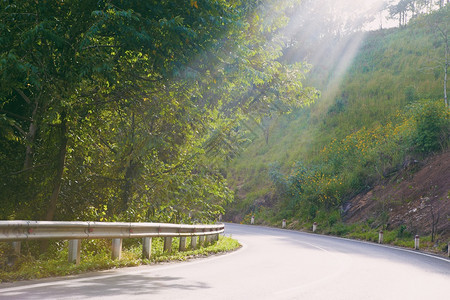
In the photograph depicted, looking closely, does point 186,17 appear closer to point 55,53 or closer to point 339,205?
point 55,53

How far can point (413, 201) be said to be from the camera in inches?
988

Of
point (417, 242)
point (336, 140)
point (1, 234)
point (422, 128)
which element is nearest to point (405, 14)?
point (336, 140)

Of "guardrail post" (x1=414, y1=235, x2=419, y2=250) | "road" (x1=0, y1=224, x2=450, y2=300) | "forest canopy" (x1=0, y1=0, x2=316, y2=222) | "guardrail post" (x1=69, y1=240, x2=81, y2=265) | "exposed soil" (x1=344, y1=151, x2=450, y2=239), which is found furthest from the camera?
"exposed soil" (x1=344, y1=151, x2=450, y2=239)

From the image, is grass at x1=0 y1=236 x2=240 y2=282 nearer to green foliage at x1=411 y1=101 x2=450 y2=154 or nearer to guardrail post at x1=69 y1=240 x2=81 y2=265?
guardrail post at x1=69 y1=240 x2=81 y2=265

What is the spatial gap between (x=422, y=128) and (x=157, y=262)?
2249cm

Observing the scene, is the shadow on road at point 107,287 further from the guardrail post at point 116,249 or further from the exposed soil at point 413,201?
the exposed soil at point 413,201

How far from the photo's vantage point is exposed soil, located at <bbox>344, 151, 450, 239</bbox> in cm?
2203

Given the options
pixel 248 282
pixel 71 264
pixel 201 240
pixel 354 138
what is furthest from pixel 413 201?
pixel 71 264

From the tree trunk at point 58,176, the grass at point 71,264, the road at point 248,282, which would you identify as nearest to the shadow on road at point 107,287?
the road at point 248,282

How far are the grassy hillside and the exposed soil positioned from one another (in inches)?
51.4

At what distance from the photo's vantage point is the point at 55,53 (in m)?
8.91

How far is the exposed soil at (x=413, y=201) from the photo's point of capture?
22031mm

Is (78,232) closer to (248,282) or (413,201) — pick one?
(248,282)

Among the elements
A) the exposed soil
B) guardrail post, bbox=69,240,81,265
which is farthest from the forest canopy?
the exposed soil
